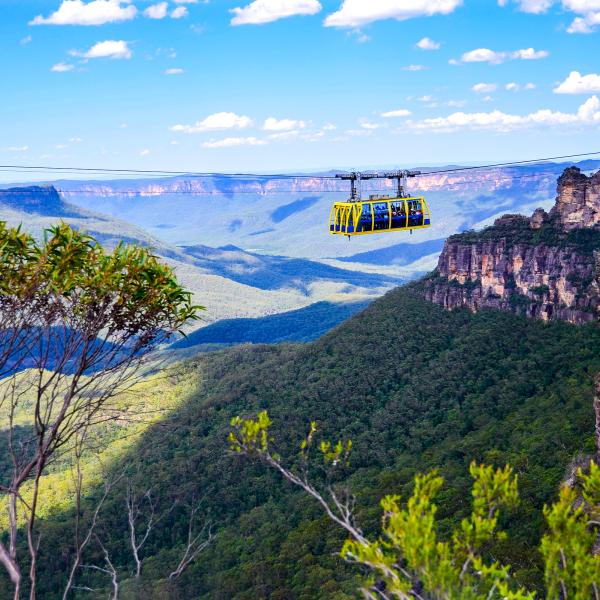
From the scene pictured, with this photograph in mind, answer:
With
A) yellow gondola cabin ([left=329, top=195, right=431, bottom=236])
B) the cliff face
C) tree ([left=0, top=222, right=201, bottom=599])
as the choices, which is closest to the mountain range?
the cliff face

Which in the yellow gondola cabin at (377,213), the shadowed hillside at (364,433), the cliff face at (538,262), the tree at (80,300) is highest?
the yellow gondola cabin at (377,213)

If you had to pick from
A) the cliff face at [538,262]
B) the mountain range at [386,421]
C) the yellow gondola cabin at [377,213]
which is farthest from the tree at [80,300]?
the cliff face at [538,262]

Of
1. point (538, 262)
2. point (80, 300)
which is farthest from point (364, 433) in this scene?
point (80, 300)

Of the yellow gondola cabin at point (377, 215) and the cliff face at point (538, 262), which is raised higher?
the yellow gondola cabin at point (377, 215)

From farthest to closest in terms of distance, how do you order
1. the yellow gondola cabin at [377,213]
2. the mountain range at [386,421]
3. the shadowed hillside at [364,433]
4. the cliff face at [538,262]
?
the cliff face at [538,262] → the mountain range at [386,421] → the shadowed hillside at [364,433] → the yellow gondola cabin at [377,213]

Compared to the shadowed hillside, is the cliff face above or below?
above

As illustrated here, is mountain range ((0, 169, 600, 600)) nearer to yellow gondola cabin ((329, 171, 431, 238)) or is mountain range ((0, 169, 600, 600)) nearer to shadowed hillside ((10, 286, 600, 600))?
shadowed hillside ((10, 286, 600, 600))

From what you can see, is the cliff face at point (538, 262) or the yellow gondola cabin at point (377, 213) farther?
the cliff face at point (538, 262)

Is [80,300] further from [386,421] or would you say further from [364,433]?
[386,421]

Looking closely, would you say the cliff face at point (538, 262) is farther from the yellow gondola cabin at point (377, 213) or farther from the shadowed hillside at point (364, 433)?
the yellow gondola cabin at point (377, 213)
